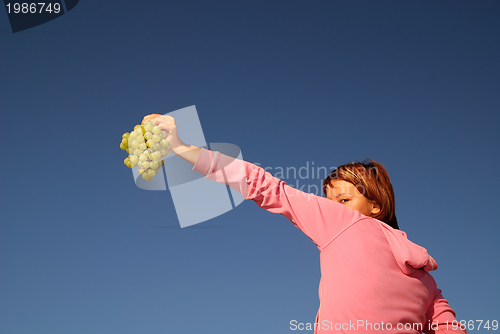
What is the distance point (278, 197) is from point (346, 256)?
48 centimetres

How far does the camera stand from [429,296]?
2084 millimetres

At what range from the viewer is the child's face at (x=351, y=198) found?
7.45 ft

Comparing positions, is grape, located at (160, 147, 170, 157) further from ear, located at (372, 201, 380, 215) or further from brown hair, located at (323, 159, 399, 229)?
ear, located at (372, 201, 380, 215)

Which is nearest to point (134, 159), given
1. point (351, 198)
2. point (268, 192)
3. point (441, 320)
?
point (268, 192)

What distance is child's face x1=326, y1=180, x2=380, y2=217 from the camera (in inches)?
89.4

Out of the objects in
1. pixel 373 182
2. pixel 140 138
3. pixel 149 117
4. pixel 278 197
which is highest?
pixel 149 117

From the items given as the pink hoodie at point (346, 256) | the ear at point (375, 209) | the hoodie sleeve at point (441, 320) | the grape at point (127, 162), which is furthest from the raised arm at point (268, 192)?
the hoodie sleeve at point (441, 320)

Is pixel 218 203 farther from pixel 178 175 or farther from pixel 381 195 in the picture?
pixel 381 195

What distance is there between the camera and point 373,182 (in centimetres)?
231

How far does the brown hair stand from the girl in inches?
14.3

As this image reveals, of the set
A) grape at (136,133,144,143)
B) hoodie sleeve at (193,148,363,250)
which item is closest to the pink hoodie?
hoodie sleeve at (193,148,363,250)

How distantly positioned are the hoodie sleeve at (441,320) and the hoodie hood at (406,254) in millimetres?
408

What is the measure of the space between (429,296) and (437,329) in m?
0.27

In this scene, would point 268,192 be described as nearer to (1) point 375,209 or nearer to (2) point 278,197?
(2) point 278,197
